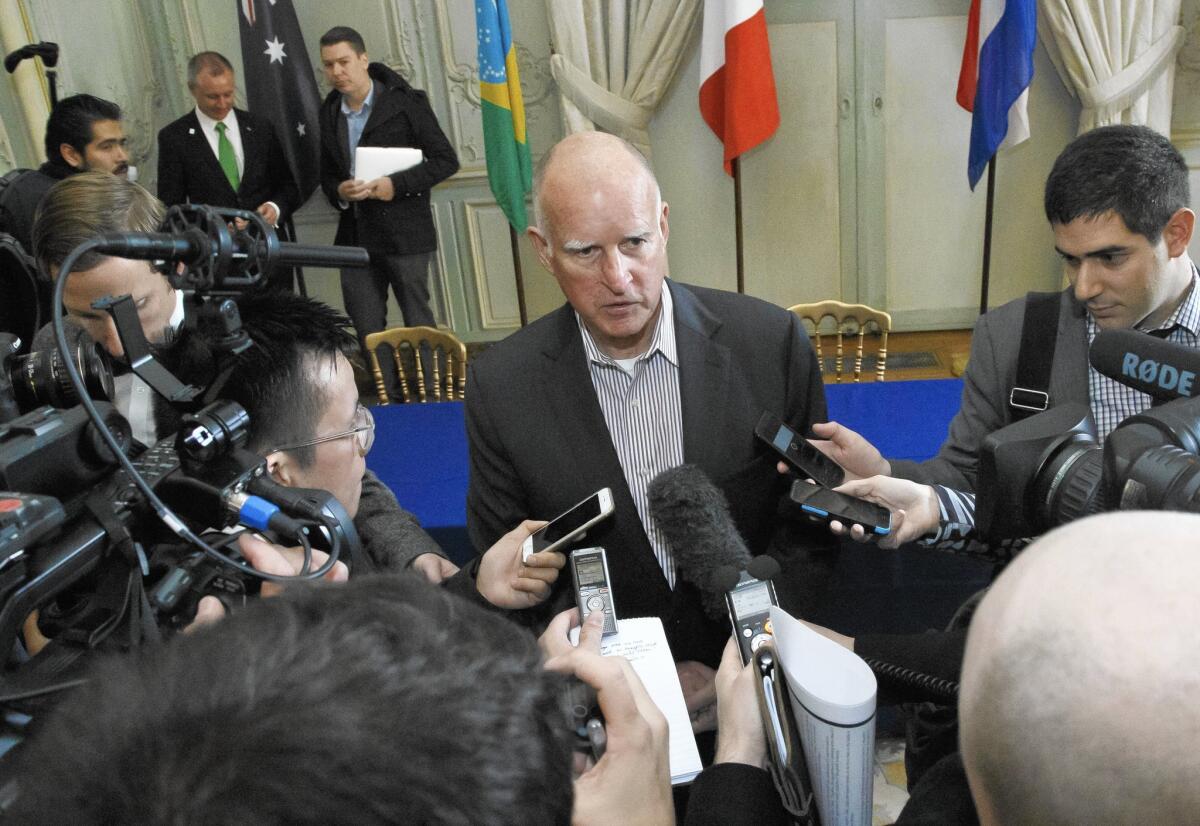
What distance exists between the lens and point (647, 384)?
175 centimetres

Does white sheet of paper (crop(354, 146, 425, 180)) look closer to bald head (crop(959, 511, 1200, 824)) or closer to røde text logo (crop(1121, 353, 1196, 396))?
røde text logo (crop(1121, 353, 1196, 396))

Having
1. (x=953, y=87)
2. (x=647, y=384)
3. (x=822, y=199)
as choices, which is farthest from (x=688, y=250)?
(x=647, y=384)

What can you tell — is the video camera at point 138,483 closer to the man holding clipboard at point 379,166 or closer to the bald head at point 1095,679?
the bald head at point 1095,679

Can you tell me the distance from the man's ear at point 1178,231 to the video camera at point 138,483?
1.40 meters

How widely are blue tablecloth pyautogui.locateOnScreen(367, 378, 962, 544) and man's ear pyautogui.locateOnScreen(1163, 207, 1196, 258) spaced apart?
783 mm

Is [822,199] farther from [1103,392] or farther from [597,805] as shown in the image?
[597,805]

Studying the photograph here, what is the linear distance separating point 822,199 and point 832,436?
11.9 ft

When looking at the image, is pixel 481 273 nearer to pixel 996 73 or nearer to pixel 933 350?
pixel 933 350

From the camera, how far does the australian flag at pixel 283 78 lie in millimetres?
4598

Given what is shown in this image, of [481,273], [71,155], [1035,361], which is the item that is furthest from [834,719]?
[481,273]

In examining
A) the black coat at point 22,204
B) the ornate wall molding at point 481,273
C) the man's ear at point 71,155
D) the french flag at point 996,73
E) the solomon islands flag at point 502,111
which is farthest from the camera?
the ornate wall molding at point 481,273

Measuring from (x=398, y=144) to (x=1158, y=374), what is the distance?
13.2 feet

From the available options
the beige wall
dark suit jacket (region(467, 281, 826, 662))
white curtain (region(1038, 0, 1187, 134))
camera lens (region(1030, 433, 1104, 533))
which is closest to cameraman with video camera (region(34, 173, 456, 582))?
dark suit jacket (region(467, 281, 826, 662))

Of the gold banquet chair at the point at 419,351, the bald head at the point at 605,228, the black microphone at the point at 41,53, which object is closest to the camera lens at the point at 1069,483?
the bald head at the point at 605,228
